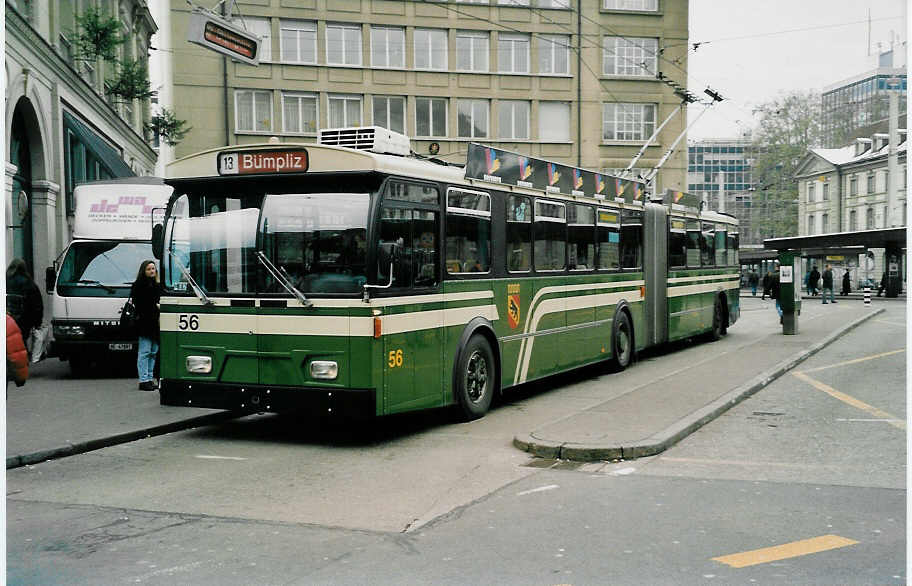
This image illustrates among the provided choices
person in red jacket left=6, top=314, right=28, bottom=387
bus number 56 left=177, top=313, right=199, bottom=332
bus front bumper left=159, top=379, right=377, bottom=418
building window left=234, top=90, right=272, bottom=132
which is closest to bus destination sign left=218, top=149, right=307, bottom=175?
bus number 56 left=177, top=313, right=199, bottom=332

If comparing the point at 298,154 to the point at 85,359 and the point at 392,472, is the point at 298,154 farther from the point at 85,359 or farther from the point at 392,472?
the point at 85,359

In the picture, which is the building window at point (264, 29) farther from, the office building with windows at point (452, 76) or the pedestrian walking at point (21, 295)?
the pedestrian walking at point (21, 295)

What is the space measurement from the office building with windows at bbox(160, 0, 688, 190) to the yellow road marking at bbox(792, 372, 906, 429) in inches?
1147

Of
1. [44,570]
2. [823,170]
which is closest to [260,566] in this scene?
[44,570]

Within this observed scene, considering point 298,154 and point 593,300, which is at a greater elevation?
point 298,154

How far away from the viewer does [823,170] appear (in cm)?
7119

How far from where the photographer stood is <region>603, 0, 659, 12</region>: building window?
150 feet

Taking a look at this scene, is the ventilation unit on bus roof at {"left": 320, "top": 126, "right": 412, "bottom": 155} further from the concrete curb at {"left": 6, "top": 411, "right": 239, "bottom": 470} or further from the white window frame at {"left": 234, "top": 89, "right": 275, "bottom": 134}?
the white window frame at {"left": 234, "top": 89, "right": 275, "bottom": 134}

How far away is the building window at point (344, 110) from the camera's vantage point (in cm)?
4300

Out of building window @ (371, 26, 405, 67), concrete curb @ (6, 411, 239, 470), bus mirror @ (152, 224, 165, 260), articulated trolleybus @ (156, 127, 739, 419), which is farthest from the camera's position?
building window @ (371, 26, 405, 67)

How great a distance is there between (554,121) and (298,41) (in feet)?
41.6

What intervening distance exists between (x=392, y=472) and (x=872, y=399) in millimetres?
7053

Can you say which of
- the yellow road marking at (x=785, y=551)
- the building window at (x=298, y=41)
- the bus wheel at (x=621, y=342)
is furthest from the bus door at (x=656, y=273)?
the building window at (x=298, y=41)

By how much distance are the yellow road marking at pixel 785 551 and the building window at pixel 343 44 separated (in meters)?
39.7
